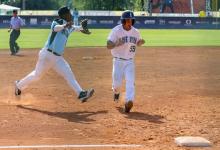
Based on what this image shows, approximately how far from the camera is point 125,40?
9.70m

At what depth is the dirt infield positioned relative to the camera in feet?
24.1

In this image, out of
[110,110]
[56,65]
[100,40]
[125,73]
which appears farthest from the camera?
[100,40]

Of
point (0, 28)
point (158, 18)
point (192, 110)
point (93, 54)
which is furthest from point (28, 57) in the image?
point (158, 18)

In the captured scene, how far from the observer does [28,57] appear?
70.2 feet

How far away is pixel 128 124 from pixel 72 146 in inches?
69.4

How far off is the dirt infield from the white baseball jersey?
106 cm

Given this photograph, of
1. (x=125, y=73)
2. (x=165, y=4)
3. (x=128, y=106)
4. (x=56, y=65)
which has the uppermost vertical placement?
(x=56, y=65)

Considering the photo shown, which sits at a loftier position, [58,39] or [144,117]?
[58,39]

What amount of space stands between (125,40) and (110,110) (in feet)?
4.40

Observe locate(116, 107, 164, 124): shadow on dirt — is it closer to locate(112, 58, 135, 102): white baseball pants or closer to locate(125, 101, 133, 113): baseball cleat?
locate(125, 101, 133, 113): baseball cleat

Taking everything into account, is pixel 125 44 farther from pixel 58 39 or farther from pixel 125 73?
pixel 58 39

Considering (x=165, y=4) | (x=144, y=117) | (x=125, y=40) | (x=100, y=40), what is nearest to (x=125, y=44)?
(x=125, y=40)

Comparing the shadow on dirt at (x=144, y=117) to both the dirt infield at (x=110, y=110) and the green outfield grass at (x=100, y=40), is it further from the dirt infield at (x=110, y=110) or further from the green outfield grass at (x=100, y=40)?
the green outfield grass at (x=100, y=40)

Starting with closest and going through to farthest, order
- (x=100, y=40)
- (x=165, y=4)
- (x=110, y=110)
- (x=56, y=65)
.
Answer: (x=110, y=110)
(x=56, y=65)
(x=100, y=40)
(x=165, y=4)
